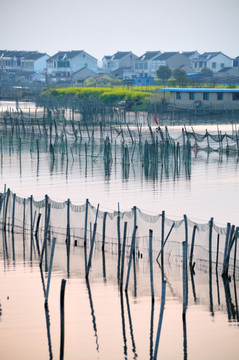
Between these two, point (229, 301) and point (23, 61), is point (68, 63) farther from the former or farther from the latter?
point (229, 301)

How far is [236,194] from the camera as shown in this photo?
3878 centimetres

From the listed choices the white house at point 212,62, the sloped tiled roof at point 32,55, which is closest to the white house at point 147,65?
the white house at point 212,62

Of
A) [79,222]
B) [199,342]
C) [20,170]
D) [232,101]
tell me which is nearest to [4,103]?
[232,101]

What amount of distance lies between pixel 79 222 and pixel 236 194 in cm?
1393

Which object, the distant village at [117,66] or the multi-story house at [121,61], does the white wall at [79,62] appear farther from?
the multi-story house at [121,61]

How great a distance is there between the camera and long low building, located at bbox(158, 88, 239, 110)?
7494 cm

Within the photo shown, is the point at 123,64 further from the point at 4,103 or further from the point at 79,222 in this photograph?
the point at 79,222

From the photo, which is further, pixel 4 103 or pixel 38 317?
pixel 4 103

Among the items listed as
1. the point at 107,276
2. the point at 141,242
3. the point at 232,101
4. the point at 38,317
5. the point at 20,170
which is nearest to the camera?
the point at 38,317

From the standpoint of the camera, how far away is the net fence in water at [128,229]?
22875 millimetres

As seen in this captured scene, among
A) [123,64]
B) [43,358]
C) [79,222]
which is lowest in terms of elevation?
[43,358]

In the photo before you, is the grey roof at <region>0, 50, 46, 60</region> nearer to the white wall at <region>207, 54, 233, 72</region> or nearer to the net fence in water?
the white wall at <region>207, 54, 233, 72</region>

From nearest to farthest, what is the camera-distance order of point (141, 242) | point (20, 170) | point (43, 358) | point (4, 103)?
point (43, 358)
point (141, 242)
point (20, 170)
point (4, 103)

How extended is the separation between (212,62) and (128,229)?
130294 mm
